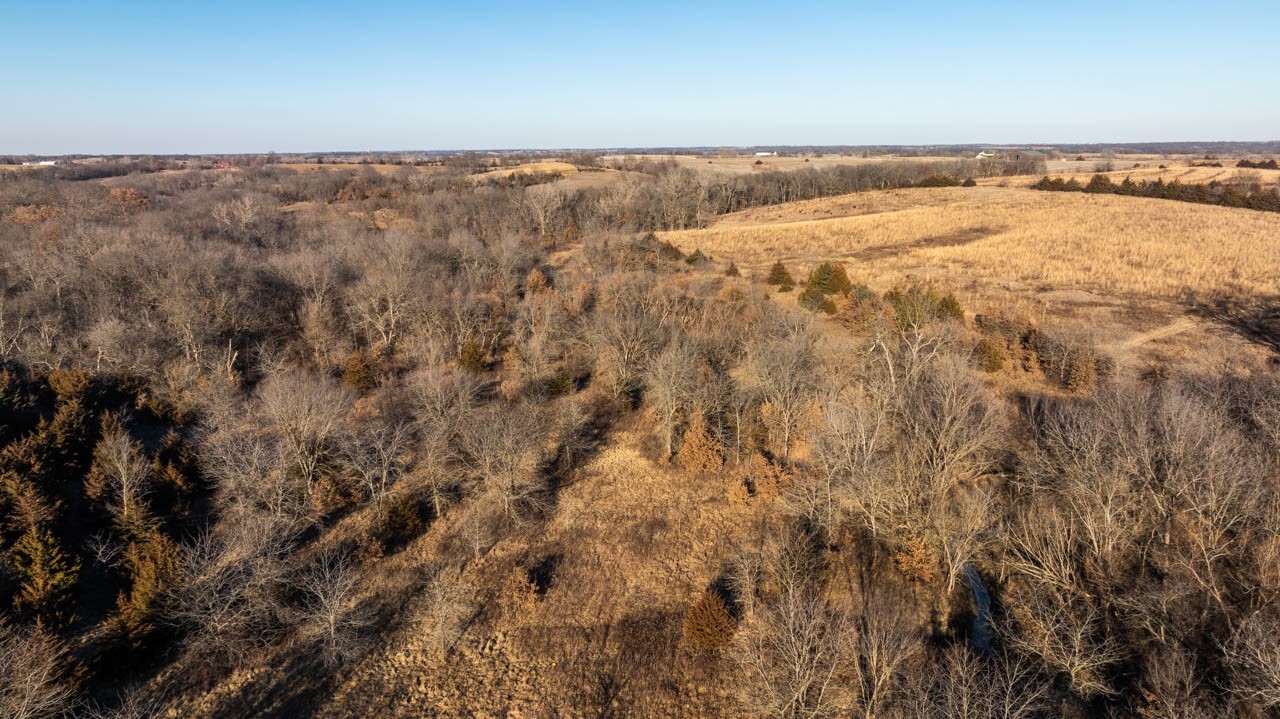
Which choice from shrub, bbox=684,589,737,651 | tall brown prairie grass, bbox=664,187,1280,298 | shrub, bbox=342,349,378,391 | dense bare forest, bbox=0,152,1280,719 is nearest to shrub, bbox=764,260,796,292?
dense bare forest, bbox=0,152,1280,719

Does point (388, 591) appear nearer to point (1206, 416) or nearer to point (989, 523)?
point (989, 523)

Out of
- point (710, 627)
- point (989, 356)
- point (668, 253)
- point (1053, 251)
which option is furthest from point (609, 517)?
point (1053, 251)

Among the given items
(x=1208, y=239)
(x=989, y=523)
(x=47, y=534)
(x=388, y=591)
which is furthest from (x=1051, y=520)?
(x=1208, y=239)

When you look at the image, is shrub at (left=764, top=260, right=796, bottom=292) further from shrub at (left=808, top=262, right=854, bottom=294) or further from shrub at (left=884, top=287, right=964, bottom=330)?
shrub at (left=884, top=287, right=964, bottom=330)

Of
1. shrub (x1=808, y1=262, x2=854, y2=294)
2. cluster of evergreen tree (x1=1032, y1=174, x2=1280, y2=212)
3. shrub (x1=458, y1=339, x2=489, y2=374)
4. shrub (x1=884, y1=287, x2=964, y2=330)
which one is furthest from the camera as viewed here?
cluster of evergreen tree (x1=1032, y1=174, x2=1280, y2=212)

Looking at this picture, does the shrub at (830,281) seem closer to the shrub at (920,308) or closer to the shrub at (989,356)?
the shrub at (920,308)

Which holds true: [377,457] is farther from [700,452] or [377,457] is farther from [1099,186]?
[1099,186]
